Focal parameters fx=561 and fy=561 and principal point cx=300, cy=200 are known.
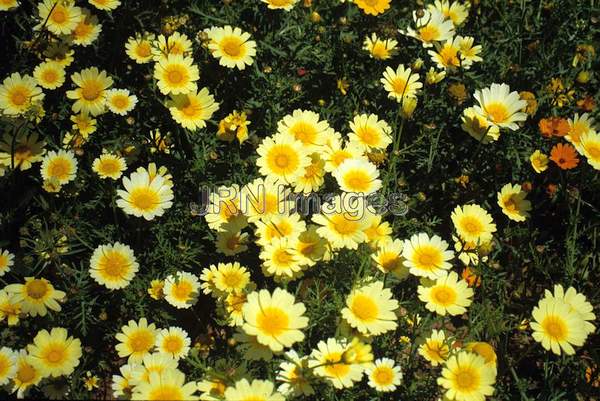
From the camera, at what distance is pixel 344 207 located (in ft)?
7.96

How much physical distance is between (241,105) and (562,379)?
2233mm

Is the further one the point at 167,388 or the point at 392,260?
the point at 392,260

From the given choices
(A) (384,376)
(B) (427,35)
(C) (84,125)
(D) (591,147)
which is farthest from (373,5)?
(A) (384,376)

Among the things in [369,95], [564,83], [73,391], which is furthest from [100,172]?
[564,83]

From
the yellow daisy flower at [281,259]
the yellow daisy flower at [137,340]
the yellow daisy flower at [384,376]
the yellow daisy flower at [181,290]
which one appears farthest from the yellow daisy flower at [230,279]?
the yellow daisy flower at [384,376]

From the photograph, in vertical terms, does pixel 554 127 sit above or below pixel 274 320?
above

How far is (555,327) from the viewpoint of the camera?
236 centimetres

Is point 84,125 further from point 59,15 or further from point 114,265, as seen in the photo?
point 114,265

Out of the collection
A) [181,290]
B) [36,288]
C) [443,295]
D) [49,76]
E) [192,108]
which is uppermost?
[49,76]

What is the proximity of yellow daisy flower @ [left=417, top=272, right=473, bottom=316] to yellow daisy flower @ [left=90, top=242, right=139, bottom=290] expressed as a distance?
132 centimetres

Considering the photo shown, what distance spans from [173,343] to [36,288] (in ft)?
2.15

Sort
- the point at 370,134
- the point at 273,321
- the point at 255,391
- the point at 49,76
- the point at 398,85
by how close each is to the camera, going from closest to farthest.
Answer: the point at 255,391 → the point at 273,321 → the point at 370,134 → the point at 49,76 → the point at 398,85

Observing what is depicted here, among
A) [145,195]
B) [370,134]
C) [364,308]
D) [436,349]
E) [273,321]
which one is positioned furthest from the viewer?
[370,134]

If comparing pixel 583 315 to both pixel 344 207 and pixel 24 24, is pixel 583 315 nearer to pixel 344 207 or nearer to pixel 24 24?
pixel 344 207
